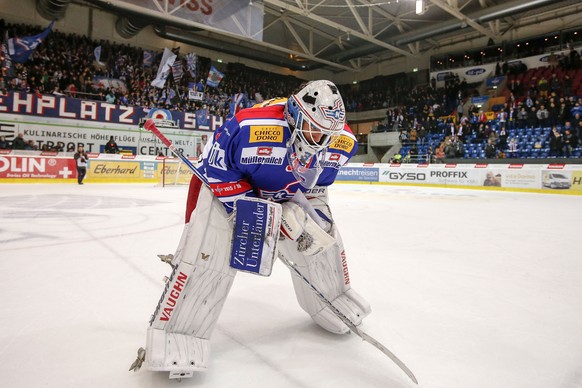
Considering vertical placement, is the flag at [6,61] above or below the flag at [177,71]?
below

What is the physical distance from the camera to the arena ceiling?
16.6m

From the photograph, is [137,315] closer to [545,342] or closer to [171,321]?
[171,321]

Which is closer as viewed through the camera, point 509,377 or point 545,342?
point 509,377

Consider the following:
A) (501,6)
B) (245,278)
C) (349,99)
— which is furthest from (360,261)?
(349,99)

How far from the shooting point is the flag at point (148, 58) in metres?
20.1

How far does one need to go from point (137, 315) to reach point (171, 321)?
63 centimetres

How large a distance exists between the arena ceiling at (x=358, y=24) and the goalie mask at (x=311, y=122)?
43.4ft

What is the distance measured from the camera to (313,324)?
188 cm

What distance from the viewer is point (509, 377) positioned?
1.38 metres

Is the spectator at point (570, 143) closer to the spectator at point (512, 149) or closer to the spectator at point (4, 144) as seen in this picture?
the spectator at point (512, 149)

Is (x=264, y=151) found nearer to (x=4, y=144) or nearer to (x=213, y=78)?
(x=4, y=144)

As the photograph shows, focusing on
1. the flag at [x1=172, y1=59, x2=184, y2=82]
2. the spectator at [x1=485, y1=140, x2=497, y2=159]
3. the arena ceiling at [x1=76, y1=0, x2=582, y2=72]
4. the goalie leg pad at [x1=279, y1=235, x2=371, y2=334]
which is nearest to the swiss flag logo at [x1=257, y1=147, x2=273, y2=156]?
the goalie leg pad at [x1=279, y1=235, x2=371, y2=334]

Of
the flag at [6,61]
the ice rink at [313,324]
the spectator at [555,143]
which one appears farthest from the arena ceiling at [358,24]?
the ice rink at [313,324]

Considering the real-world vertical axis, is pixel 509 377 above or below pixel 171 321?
below
